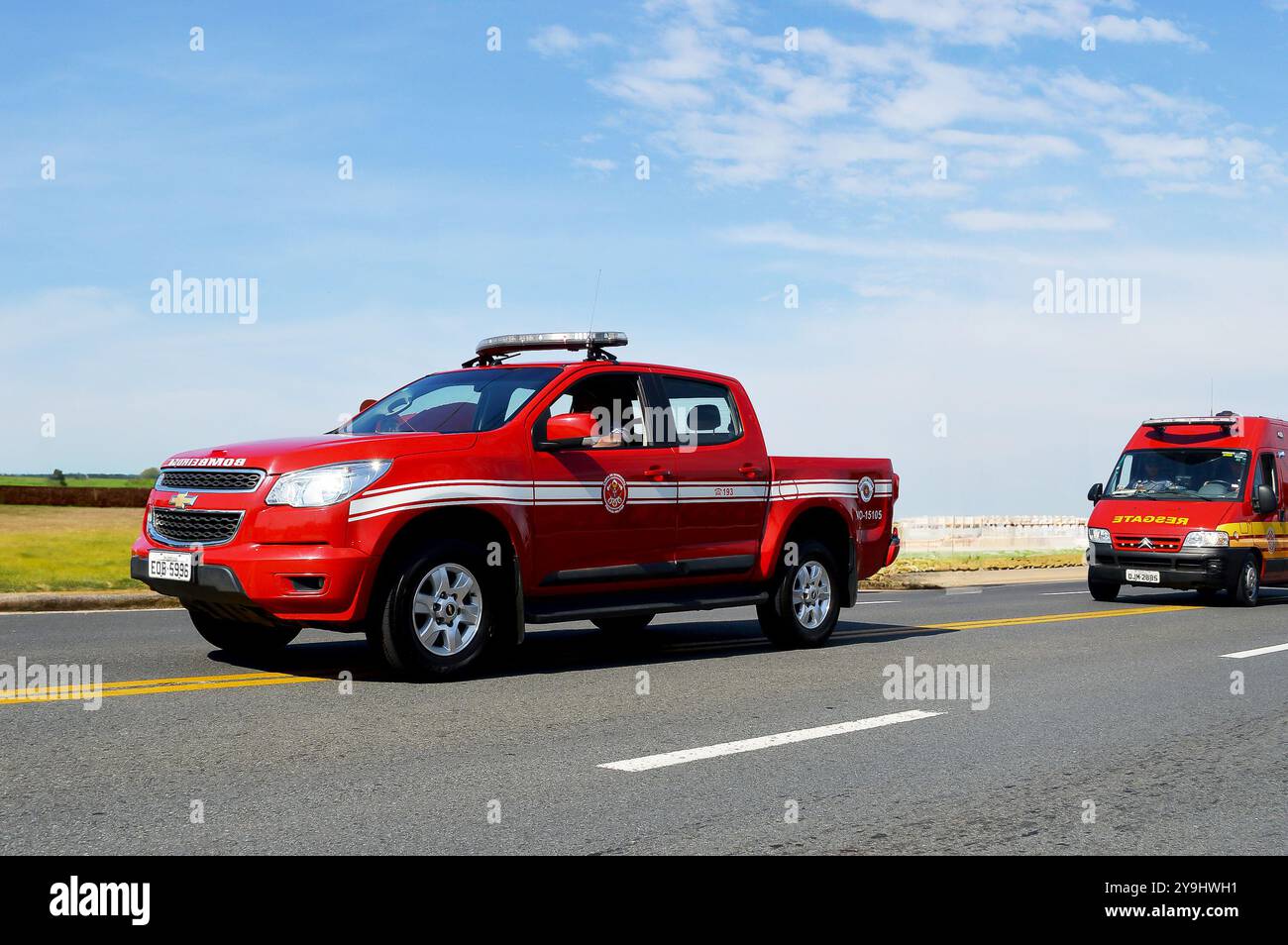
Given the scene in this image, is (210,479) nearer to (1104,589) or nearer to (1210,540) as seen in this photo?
(1210,540)

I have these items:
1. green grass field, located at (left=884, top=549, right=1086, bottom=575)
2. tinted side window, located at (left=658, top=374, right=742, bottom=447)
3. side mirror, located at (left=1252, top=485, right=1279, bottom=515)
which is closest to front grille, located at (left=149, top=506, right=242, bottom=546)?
tinted side window, located at (left=658, top=374, right=742, bottom=447)

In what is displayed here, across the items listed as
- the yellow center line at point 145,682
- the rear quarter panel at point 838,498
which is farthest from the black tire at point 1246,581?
the yellow center line at point 145,682

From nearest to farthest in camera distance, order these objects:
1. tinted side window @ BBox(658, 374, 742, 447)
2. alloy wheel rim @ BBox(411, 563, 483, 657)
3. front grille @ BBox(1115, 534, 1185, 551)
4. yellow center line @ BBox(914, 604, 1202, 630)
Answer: alloy wheel rim @ BBox(411, 563, 483, 657) → tinted side window @ BBox(658, 374, 742, 447) → yellow center line @ BBox(914, 604, 1202, 630) → front grille @ BBox(1115, 534, 1185, 551)

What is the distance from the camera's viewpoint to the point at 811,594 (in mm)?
10898

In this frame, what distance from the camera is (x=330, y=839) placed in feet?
15.5

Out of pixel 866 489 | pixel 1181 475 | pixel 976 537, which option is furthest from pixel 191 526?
pixel 976 537

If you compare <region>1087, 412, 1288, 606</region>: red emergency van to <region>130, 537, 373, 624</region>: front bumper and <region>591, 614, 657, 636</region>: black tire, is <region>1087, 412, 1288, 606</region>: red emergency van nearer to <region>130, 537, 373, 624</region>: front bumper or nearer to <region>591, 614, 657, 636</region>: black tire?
<region>591, 614, 657, 636</region>: black tire

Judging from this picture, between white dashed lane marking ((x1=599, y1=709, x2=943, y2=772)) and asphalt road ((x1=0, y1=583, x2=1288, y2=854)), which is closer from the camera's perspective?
asphalt road ((x1=0, y1=583, x2=1288, y2=854))

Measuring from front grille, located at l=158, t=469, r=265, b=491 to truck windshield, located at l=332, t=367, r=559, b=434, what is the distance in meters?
1.33

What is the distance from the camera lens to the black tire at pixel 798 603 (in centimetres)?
1064

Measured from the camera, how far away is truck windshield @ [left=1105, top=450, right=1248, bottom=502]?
18172 millimetres

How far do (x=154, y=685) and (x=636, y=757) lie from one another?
3.29 meters
